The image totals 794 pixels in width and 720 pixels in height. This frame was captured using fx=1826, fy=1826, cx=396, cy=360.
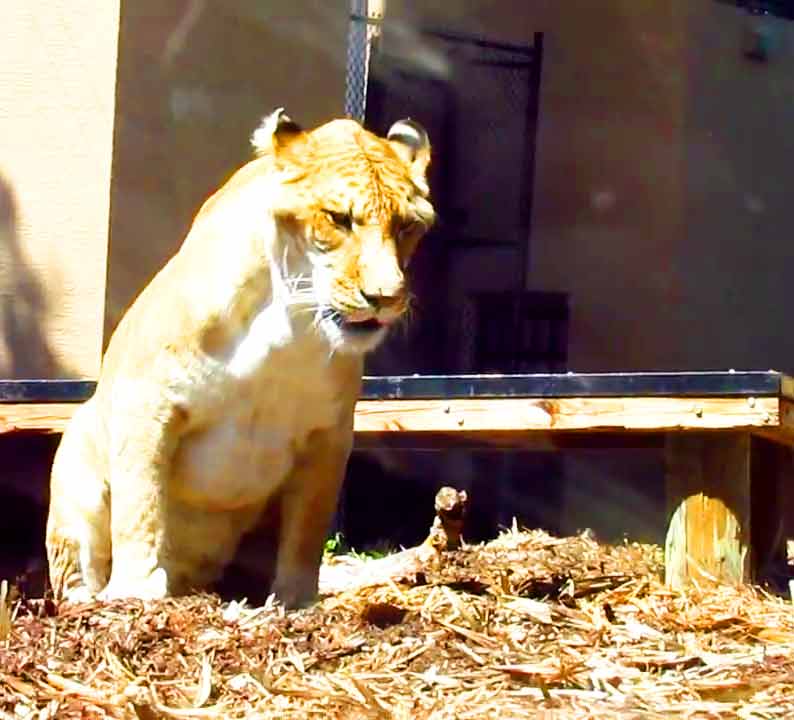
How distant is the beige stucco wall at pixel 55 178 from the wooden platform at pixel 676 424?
1.67 ft

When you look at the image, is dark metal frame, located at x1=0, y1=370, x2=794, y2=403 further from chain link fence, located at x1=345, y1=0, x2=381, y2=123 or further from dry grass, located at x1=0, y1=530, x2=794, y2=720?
chain link fence, located at x1=345, y1=0, x2=381, y2=123

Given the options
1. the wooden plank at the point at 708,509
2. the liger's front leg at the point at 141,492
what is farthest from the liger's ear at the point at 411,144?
the wooden plank at the point at 708,509

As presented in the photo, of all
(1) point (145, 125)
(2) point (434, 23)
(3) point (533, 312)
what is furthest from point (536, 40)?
(1) point (145, 125)

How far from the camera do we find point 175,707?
422 centimetres

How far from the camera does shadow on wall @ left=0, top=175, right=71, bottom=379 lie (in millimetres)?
7672

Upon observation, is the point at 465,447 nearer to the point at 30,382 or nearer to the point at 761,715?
the point at 30,382

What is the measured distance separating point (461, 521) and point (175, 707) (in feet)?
9.16

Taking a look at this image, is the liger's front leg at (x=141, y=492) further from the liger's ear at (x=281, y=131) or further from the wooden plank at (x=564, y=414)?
the wooden plank at (x=564, y=414)

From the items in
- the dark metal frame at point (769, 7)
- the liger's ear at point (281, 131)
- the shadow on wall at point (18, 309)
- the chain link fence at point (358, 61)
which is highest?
the dark metal frame at point (769, 7)

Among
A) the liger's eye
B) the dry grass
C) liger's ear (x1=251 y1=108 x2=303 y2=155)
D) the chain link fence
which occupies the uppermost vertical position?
the chain link fence

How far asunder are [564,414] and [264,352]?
5.89ft

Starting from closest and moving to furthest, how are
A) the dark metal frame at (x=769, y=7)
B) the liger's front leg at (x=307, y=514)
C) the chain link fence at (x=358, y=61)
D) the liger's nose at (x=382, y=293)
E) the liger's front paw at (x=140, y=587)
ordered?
the liger's nose at (x=382, y=293) < the liger's front paw at (x=140, y=587) < the liger's front leg at (x=307, y=514) < the chain link fence at (x=358, y=61) < the dark metal frame at (x=769, y=7)

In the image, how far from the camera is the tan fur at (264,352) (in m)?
5.13

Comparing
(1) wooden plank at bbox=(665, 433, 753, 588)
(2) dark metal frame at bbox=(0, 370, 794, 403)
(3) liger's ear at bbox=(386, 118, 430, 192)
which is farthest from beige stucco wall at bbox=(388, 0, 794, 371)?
(3) liger's ear at bbox=(386, 118, 430, 192)
